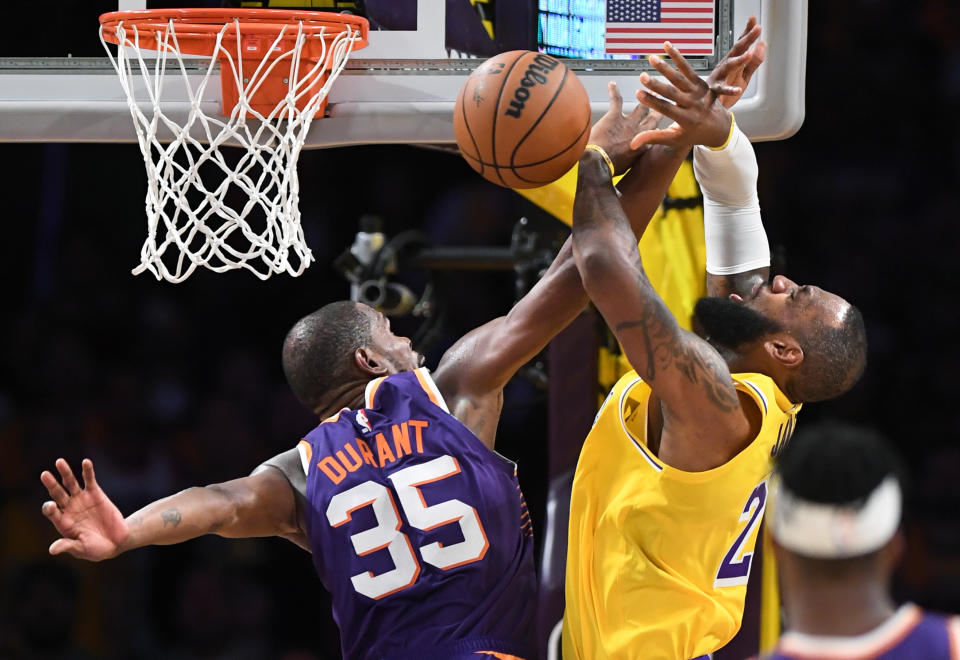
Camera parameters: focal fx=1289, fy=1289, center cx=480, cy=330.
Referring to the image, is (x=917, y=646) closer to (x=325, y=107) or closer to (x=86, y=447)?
(x=325, y=107)

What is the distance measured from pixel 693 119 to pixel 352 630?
1579 mm

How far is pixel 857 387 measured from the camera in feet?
21.8

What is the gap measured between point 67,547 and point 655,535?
137cm

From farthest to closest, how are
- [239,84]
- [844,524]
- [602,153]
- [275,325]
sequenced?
[275,325], [239,84], [602,153], [844,524]

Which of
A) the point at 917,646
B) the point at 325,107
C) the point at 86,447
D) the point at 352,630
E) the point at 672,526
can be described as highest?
the point at 325,107

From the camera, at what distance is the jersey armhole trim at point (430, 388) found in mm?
3328

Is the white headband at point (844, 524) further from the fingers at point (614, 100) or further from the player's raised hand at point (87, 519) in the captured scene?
the player's raised hand at point (87, 519)

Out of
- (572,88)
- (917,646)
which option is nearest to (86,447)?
(572,88)

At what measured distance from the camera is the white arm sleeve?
3.40 m

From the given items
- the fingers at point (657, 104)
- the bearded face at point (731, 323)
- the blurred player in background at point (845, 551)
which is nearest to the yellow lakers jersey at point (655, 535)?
the bearded face at point (731, 323)

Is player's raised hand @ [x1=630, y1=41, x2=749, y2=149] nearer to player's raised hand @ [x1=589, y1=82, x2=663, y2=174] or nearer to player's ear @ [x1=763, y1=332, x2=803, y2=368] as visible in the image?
player's raised hand @ [x1=589, y1=82, x2=663, y2=174]

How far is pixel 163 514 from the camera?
3186 millimetres

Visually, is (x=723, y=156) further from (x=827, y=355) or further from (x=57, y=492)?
(x=57, y=492)

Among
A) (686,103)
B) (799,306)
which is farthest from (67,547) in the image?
(799,306)
